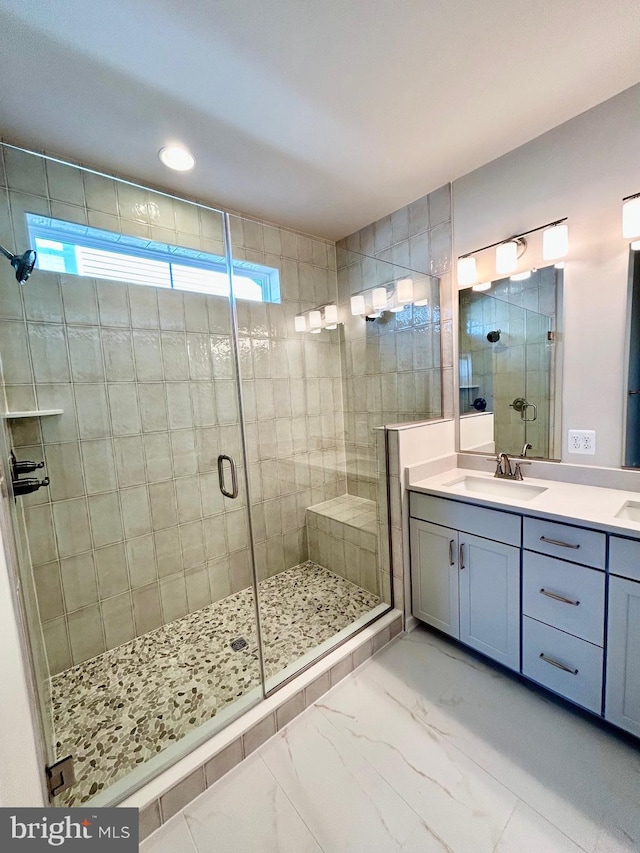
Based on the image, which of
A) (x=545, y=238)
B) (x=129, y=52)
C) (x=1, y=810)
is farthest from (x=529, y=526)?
(x=129, y=52)

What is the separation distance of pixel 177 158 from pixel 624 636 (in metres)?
2.89

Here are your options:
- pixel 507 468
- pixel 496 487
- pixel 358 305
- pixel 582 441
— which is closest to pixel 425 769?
pixel 496 487

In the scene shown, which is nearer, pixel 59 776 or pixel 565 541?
pixel 59 776

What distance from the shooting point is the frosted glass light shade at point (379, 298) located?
8.27 ft

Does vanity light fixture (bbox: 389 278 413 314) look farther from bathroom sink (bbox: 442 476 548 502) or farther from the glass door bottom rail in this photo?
the glass door bottom rail

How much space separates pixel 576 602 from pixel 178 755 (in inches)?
63.9

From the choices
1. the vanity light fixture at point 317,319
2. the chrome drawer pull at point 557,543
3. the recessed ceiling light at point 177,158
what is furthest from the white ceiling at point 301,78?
the chrome drawer pull at point 557,543

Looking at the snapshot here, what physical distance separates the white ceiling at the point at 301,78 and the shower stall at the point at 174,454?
0.28 m

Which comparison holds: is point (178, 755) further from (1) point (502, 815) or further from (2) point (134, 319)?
(2) point (134, 319)

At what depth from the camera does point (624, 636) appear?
1.22 metres

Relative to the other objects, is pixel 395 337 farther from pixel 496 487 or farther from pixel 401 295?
pixel 496 487

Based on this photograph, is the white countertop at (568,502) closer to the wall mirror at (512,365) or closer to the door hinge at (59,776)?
the wall mirror at (512,365)

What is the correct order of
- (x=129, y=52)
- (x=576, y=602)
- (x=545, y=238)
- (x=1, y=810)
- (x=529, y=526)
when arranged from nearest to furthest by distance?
(x=1, y=810), (x=129, y=52), (x=576, y=602), (x=529, y=526), (x=545, y=238)

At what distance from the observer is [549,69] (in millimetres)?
1376
